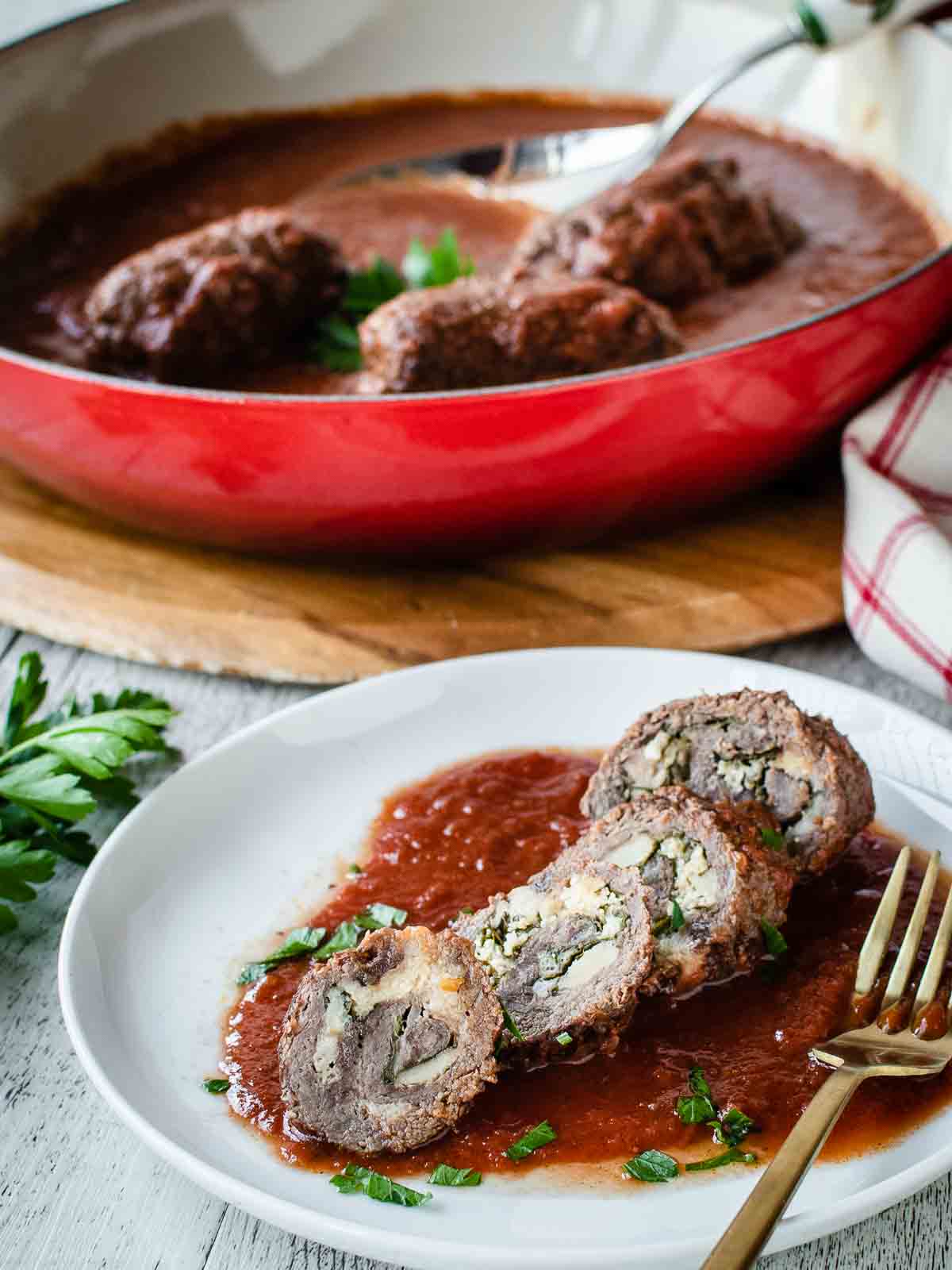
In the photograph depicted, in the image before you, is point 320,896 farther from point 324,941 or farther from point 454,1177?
point 454,1177

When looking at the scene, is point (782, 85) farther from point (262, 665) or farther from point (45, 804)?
point (45, 804)

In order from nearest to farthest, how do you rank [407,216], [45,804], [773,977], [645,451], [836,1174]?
[836,1174], [773,977], [45,804], [645,451], [407,216]

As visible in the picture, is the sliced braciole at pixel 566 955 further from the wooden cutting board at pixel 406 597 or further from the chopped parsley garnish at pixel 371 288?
the chopped parsley garnish at pixel 371 288

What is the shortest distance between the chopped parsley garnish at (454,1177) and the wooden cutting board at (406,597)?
5.80 feet

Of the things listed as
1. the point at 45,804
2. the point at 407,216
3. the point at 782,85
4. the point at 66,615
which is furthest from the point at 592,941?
the point at 782,85

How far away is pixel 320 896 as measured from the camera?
10.7 ft

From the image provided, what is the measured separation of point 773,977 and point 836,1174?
1.62 ft

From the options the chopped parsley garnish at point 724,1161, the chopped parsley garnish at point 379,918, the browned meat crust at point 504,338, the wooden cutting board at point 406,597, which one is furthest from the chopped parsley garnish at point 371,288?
the chopped parsley garnish at point 724,1161

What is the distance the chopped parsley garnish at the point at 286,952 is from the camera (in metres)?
3.03

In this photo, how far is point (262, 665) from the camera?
13.7 feet

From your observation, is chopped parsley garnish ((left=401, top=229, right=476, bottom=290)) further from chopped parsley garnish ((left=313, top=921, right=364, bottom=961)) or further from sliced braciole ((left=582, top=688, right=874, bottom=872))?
chopped parsley garnish ((left=313, top=921, right=364, bottom=961))

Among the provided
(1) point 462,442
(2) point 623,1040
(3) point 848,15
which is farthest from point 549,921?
(3) point 848,15

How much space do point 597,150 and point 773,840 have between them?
13.8 feet

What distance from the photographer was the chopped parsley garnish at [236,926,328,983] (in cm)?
303
